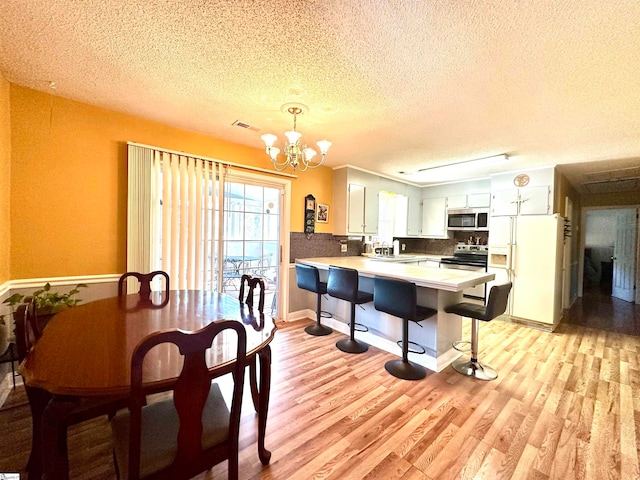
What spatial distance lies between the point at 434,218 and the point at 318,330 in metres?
3.54

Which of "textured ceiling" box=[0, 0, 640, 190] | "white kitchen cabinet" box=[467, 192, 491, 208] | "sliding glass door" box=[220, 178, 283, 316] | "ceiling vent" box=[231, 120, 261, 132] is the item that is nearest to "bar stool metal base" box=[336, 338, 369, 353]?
"sliding glass door" box=[220, 178, 283, 316]

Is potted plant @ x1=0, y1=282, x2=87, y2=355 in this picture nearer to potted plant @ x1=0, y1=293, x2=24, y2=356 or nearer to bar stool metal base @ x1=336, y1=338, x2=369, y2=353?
potted plant @ x1=0, y1=293, x2=24, y2=356

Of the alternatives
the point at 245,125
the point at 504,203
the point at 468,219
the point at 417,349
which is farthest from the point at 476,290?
the point at 245,125

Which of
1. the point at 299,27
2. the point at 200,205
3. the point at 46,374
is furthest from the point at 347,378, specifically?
the point at 299,27

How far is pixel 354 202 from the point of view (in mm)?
4297

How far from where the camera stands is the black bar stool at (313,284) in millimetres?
3225

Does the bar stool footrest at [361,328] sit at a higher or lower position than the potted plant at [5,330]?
lower

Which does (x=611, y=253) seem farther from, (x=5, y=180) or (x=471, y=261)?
(x=5, y=180)

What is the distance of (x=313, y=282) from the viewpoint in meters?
3.26

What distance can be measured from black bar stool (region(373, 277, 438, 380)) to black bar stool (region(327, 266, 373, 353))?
276 millimetres

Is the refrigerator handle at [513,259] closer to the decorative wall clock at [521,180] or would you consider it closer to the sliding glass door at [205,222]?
the decorative wall clock at [521,180]

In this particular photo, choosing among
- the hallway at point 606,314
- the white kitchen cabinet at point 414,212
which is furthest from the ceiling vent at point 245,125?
the hallway at point 606,314

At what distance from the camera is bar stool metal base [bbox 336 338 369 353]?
2.89m

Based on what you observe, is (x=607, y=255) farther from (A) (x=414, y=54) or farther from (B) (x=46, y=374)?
(B) (x=46, y=374)
